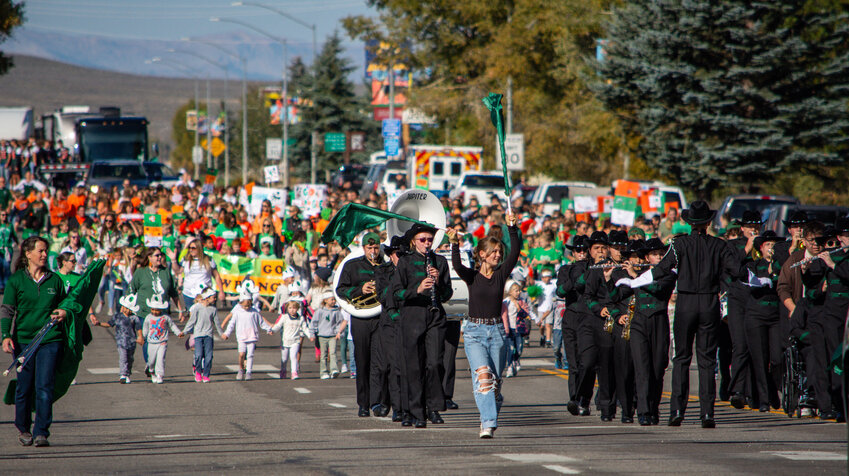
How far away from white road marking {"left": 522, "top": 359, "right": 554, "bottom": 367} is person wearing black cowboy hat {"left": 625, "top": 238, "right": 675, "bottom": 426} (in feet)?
19.5

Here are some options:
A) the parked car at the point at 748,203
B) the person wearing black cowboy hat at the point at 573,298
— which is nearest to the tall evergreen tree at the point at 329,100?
the parked car at the point at 748,203

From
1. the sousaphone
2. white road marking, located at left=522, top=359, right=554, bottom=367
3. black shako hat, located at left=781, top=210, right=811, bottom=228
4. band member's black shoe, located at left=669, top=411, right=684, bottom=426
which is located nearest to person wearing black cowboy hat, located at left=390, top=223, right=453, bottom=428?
the sousaphone

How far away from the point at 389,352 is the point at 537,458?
2.97 m

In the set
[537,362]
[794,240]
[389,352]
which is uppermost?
[794,240]

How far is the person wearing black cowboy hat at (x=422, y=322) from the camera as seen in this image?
36.1ft

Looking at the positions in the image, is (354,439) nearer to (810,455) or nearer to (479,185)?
(810,455)

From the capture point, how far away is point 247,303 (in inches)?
623

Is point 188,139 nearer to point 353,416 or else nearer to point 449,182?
point 449,182

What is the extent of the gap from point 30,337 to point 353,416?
10.9 feet

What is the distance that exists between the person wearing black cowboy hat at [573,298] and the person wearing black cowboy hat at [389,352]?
177 cm

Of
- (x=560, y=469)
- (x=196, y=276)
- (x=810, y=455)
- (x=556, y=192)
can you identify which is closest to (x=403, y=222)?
(x=560, y=469)

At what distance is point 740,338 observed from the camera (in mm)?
12461

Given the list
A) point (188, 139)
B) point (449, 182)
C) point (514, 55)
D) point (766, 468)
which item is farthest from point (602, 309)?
point (188, 139)

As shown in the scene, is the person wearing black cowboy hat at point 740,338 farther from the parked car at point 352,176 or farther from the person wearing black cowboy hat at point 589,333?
the parked car at point 352,176
